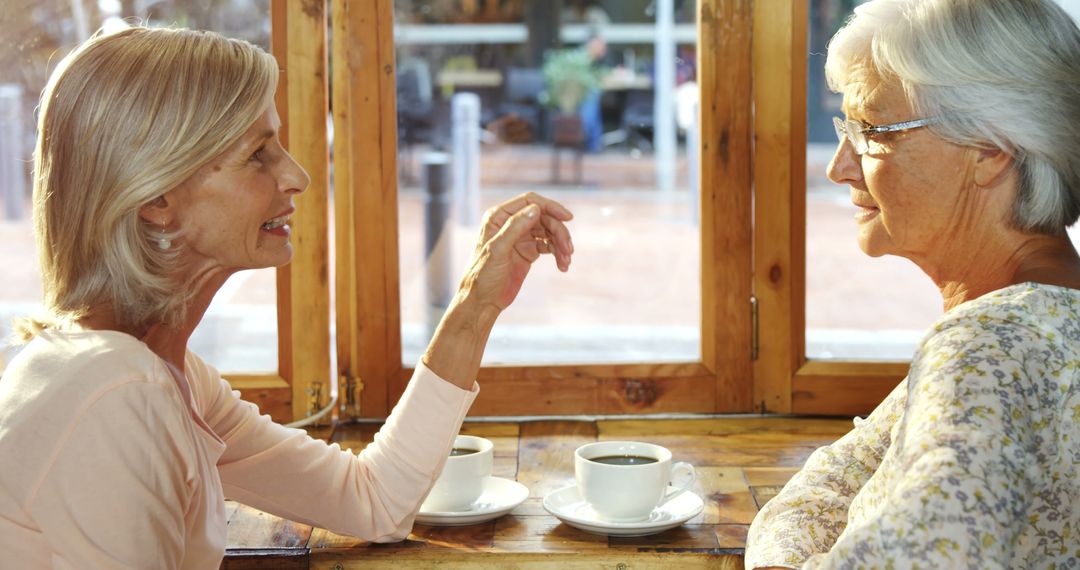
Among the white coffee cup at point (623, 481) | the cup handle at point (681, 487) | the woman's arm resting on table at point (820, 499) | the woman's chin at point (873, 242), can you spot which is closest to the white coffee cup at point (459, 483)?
the white coffee cup at point (623, 481)

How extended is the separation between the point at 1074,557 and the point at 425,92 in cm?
142

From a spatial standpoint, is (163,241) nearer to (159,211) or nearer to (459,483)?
(159,211)

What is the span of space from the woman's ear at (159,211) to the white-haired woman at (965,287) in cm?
77

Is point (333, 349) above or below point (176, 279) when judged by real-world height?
below

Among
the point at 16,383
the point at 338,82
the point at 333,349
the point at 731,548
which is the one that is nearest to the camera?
the point at 16,383

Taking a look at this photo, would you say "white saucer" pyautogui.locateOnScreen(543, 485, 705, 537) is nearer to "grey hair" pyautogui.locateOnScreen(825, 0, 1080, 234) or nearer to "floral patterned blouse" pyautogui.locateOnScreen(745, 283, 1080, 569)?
"floral patterned blouse" pyautogui.locateOnScreen(745, 283, 1080, 569)

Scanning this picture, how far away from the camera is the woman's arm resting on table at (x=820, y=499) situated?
1473 millimetres

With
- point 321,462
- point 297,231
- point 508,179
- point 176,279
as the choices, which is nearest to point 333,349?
point 297,231

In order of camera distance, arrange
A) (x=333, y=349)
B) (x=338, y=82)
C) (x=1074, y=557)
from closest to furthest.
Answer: (x=1074, y=557), (x=338, y=82), (x=333, y=349)

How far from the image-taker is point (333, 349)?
2348 millimetres

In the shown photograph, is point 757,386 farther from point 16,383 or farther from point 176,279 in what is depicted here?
point 16,383

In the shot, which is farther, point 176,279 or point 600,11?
point 600,11

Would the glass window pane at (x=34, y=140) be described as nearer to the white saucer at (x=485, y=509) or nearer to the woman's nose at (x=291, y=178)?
the white saucer at (x=485, y=509)

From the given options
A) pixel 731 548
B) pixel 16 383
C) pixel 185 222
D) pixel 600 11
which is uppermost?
pixel 600 11
